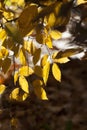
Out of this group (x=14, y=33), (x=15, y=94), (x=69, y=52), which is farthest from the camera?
(x=15, y=94)

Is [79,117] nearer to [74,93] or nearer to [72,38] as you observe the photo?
[74,93]

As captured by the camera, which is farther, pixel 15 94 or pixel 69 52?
pixel 15 94

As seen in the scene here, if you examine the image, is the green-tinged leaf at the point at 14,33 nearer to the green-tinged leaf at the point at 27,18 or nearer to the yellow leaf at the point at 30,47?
the green-tinged leaf at the point at 27,18

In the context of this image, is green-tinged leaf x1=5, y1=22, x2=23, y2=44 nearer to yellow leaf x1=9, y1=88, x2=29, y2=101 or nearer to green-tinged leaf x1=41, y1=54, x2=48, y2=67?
green-tinged leaf x1=41, y1=54, x2=48, y2=67

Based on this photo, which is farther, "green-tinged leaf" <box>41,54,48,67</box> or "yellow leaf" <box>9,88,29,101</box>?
"yellow leaf" <box>9,88,29,101</box>

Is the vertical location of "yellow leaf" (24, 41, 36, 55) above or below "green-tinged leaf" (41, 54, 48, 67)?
above

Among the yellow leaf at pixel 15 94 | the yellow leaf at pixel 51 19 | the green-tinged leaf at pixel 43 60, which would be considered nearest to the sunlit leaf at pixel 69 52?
the green-tinged leaf at pixel 43 60

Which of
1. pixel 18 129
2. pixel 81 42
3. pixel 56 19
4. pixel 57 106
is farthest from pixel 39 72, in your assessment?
pixel 81 42

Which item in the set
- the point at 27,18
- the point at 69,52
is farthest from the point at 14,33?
the point at 69,52

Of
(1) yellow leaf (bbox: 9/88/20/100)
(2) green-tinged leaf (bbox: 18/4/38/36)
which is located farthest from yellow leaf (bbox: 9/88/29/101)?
(2) green-tinged leaf (bbox: 18/4/38/36)

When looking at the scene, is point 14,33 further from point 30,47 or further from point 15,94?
point 15,94
